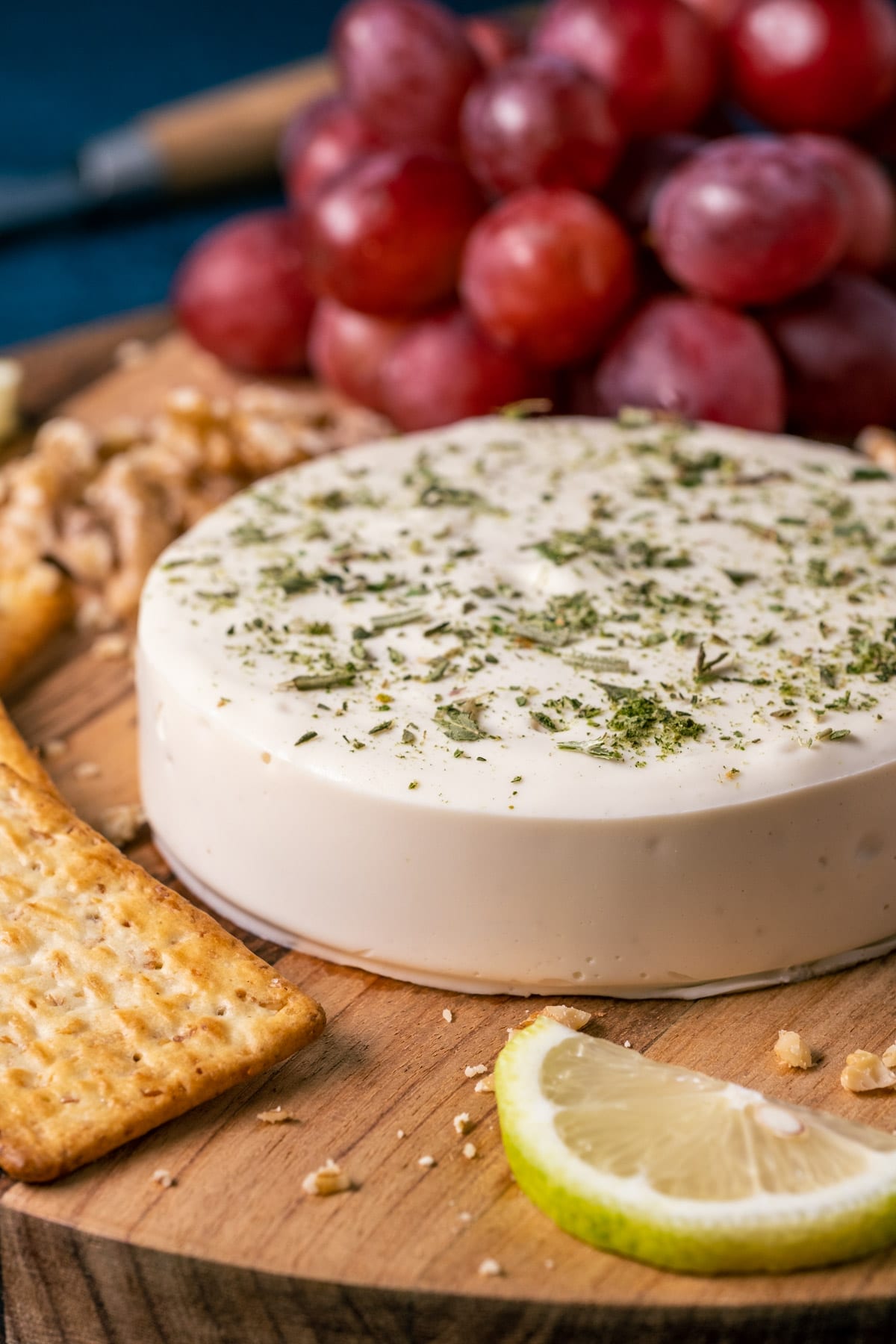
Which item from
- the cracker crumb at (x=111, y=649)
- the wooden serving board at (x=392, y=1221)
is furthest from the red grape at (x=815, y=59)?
the wooden serving board at (x=392, y=1221)

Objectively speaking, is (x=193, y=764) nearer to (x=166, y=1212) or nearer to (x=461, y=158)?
(x=166, y=1212)

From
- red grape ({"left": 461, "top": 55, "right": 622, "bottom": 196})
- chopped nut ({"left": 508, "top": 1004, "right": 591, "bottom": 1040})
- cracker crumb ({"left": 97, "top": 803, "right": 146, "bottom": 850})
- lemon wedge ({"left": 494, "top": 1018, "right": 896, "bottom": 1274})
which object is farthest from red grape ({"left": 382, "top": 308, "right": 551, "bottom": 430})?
lemon wedge ({"left": 494, "top": 1018, "right": 896, "bottom": 1274})

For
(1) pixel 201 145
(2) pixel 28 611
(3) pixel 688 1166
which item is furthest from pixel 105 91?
(3) pixel 688 1166

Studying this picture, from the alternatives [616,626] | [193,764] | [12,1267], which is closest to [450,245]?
[616,626]

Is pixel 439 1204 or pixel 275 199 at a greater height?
pixel 275 199

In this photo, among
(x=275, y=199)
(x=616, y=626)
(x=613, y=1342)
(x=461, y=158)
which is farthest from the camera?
(x=275, y=199)

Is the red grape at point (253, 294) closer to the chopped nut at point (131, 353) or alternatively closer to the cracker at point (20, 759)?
the chopped nut at point (131, 353)
